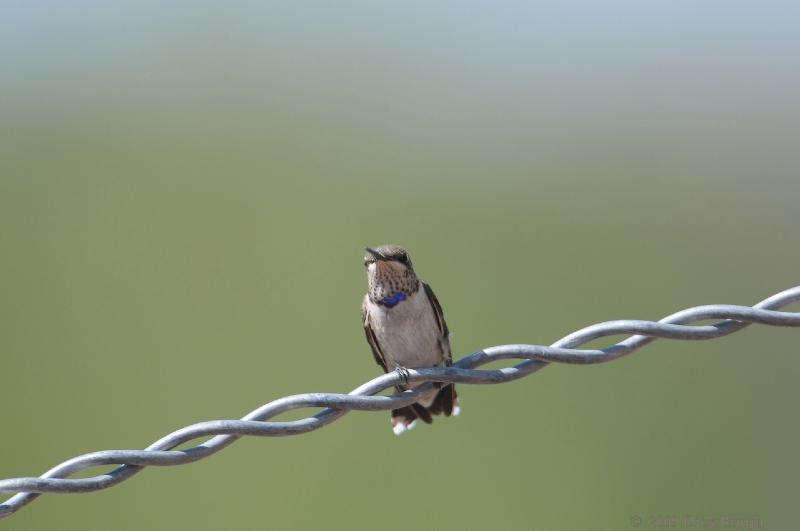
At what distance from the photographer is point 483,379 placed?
139 inches

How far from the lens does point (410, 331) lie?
5.29 metres

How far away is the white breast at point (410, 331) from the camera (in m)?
5.29

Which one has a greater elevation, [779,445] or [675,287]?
[675,287]

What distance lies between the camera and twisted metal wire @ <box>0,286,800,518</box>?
302 centimetres

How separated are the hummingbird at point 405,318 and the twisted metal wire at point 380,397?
1.58 meters

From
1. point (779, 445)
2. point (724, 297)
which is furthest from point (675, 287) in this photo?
point (779, 445)

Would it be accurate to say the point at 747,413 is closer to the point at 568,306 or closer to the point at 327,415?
the point at 568,306

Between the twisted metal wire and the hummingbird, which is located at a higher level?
the hummingbird

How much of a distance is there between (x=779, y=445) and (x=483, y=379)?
9644 millimetres

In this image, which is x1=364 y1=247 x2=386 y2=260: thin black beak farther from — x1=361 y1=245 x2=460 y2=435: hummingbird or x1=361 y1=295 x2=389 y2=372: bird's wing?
x1=361 y1=295 x2=389 y2=372: bird's wing

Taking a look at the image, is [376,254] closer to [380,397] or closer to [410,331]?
[410,331]

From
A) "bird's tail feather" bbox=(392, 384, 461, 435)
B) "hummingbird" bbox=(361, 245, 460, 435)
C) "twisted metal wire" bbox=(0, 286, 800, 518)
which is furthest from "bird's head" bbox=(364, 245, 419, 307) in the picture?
"twisted metal wire" bbox=(0, 286, 800, 518)

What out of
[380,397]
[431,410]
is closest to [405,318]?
[431,410]

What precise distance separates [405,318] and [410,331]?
7cm
